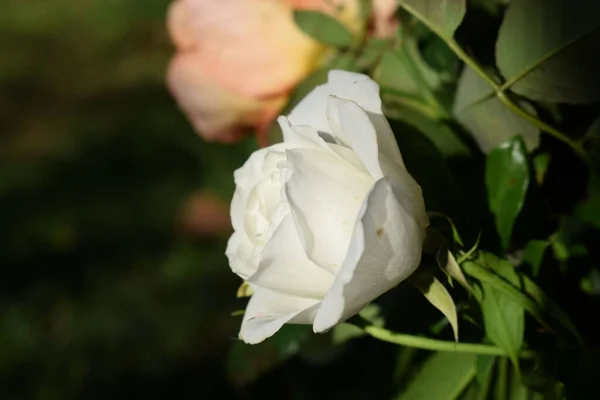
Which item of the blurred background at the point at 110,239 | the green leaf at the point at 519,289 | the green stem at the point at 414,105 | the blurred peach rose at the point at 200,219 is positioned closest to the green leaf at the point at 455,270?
the green leaf at the point at 519,289

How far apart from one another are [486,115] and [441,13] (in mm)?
53

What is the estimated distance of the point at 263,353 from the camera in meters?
0.50

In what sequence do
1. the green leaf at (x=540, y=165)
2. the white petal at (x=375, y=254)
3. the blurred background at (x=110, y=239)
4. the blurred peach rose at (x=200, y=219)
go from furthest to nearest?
the blurred peach rose at (x=200, y=219) < the blurred background at (x=110, y=239) < the green leaf at (x=540, y=165) < the white petal at (x=375, y=254)

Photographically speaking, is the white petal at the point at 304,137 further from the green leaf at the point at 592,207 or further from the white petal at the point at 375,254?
the green leaf at the point at 592,207

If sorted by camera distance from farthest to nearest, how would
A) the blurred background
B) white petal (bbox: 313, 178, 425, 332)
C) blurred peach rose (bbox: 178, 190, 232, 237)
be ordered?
blurred peach rose (bbox: 178, 190, 232, 237)
the blurred background
white petal (bbox: 313, 178, 425, 332)

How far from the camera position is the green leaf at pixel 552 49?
29 centimetres

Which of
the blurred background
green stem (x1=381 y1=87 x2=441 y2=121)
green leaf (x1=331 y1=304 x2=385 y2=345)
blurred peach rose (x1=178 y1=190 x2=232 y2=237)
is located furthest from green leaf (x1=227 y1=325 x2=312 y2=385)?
blurred peach rose (x1=178 y1=190 x2=232 y2=237)

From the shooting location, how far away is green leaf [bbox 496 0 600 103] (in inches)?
11.4

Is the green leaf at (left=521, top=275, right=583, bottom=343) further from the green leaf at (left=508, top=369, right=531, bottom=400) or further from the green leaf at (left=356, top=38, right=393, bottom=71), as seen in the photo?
the green leaf at (left=356, top=38, right=393, bottom=71)

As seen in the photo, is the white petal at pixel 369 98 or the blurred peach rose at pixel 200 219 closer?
the white petal at pixel 369 98

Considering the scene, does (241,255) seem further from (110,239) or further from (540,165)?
(110,239)

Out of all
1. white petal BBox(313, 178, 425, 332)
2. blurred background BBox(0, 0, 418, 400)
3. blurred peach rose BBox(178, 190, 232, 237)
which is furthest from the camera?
blurred peach rose BBox(178, 190, 232, 237)

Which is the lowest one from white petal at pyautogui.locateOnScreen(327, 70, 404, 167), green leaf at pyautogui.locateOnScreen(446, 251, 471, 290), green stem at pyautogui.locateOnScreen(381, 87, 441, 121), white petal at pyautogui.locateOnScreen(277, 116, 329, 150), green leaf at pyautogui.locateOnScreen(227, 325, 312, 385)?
green leaf at pyautogui.locateOnScreen(227, 325, 312, 385)

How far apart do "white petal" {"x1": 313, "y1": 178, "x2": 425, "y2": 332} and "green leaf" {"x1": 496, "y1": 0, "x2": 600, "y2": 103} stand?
8 centimetres
